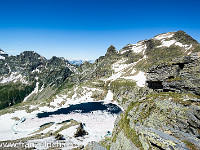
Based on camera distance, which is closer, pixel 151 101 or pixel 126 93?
pixel 151 101

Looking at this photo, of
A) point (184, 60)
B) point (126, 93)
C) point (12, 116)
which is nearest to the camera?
point (184, 60)

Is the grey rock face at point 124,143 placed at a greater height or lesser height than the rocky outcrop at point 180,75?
lesser

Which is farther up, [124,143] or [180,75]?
[180,75]

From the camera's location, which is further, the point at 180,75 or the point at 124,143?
the point at 180,75

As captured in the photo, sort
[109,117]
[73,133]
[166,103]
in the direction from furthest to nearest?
[109,117] < [73,133] < [166,103]

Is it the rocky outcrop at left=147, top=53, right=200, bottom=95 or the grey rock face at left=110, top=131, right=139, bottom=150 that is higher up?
the rocky outcrop at left=147, top=53, right=200, bottom=95

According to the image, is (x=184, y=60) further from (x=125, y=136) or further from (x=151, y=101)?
(x=125, y=136)

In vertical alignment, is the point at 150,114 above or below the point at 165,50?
below

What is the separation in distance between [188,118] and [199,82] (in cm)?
847

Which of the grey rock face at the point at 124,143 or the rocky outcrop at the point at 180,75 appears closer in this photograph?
the grey rock face at the point at 124,143

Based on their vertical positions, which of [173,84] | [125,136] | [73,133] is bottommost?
[73,133]

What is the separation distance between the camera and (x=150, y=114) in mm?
17359

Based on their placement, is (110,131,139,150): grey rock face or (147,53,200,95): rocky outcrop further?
(147,53,200,95): rocky outcrop

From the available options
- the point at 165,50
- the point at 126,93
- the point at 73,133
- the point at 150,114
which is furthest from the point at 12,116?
the point at 165,50
